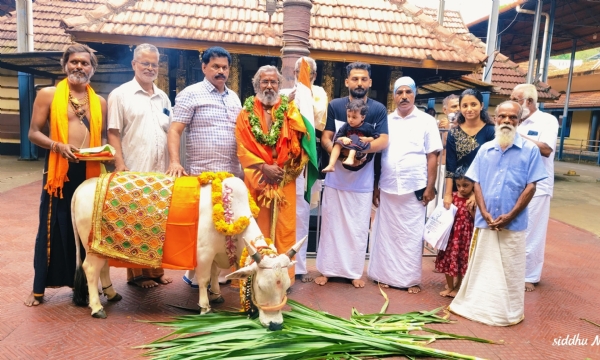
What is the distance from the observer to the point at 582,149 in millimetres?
25891

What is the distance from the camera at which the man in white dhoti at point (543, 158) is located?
468 centimetres

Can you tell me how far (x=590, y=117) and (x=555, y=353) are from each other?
28946 mm

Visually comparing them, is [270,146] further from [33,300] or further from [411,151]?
[33,300]

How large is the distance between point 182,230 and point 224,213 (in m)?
0.38

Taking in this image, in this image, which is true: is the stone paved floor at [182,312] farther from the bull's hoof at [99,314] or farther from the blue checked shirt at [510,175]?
the blue checked shirt at [510,175]

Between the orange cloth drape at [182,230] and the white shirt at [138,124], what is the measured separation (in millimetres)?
622

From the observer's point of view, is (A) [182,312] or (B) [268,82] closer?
(A) [182,312]

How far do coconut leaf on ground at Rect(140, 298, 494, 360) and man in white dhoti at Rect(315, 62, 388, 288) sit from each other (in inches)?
43.9

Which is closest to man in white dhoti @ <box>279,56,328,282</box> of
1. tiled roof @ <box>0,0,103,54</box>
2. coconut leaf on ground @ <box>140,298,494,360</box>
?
coconut leaf on ground @ <box>140,298,494,360</box>

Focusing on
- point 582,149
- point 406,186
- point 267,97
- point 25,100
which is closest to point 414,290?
point 406,186

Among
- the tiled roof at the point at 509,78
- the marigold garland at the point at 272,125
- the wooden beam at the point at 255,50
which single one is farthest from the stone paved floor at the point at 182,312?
the tiled roof at the point at 509,78

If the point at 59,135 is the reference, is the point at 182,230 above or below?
below

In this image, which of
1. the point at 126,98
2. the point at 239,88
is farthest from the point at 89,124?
the point at 239,88

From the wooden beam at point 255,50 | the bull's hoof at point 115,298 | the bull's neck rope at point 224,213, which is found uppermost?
the wooden beam at point 255,50
